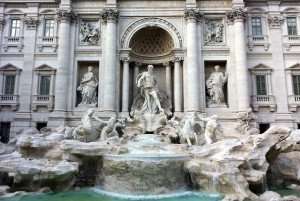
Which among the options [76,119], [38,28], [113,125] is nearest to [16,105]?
[76,119]

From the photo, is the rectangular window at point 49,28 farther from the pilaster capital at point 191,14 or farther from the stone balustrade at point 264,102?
the stone balustrade at point 264,102

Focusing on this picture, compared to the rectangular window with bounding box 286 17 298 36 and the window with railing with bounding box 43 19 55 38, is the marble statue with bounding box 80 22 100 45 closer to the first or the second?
the window with railing with bounding box 43 19 55 38

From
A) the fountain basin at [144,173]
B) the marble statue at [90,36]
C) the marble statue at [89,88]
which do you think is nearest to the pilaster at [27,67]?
the marble statue at [90,36]

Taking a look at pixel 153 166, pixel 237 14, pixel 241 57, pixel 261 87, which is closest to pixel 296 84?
pixel 261 87

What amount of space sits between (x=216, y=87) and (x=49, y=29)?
13.3 m

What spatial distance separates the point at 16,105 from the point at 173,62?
11871 mm

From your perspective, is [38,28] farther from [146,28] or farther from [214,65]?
[214,65]

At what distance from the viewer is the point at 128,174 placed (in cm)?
1184

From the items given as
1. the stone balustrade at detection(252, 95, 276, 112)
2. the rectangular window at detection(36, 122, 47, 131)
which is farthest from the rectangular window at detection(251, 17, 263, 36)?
the rectangular window at detection(36, 122, 47, 131)

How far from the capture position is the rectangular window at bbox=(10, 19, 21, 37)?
20969mm

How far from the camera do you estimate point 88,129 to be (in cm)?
1564

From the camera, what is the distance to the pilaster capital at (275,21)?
2033 centimetres

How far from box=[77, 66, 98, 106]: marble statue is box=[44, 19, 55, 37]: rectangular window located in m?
4.36

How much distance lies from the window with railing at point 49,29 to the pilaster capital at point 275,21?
16467 millimetres
